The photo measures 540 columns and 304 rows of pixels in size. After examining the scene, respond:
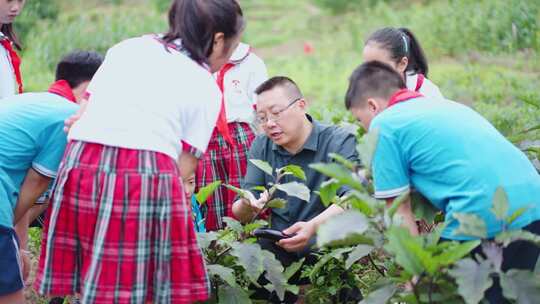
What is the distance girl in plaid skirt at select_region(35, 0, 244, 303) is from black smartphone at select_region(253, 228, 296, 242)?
67 cm

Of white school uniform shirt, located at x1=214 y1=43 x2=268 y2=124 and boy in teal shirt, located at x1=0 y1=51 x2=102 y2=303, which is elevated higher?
boy in teal shirt, located at x1=0 y1=51 x2=102 y2=303

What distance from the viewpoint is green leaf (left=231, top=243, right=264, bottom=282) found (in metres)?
3.05

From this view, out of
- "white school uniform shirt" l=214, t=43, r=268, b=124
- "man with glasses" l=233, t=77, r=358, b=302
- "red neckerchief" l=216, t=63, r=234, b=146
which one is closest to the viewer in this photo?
"man with glasses" l=233, t=77, r=358, b=302

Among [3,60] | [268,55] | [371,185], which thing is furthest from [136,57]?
[268,55]

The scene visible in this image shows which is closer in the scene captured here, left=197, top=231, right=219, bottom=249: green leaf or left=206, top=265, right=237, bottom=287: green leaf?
left=206, top=265, right=237, bottom=287: green leaf

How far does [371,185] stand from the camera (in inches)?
106

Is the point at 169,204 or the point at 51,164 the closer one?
the point at 169,204

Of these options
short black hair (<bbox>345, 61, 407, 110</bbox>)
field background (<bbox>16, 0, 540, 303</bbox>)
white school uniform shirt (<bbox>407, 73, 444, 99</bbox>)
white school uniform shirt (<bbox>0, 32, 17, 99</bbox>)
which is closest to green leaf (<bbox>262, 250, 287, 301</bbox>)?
short black hair (<bbox>345, 61, 407, 110</bbox>)

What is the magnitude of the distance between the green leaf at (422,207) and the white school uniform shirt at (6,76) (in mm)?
2209

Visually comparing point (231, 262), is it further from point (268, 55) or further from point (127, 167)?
point (268, 55)

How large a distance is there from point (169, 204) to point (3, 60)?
1.90 m

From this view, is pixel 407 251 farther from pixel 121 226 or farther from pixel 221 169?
pixel 221 169

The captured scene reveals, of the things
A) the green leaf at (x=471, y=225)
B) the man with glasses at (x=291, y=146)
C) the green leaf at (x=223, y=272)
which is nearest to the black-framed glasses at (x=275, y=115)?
the man with glasses at (x=291, y=146)

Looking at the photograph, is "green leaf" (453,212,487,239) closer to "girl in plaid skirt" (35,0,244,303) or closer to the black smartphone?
"girl in plaid skirt" (35,0,244,303)
